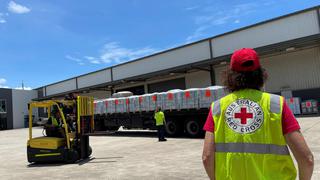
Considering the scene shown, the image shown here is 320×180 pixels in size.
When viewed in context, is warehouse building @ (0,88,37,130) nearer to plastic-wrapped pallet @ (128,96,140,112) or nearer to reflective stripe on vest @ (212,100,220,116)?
plastic-wrapped pallet @ (128,96,140,112)

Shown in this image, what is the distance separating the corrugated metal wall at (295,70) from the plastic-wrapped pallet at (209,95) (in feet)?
29.1

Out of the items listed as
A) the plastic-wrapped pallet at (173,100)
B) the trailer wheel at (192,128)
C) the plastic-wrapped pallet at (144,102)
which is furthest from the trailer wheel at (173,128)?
the plastic-wrapped pallet at (144,102)

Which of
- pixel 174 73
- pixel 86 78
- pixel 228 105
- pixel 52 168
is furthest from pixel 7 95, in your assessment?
pixel 228 105

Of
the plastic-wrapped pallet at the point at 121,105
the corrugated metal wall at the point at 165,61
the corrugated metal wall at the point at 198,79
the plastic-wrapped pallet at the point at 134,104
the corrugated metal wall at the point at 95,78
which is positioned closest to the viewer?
the plastic-wrapped pallet at the point at 134,104

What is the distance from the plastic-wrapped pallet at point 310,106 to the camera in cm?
→ 2469

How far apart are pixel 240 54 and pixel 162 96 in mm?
18330

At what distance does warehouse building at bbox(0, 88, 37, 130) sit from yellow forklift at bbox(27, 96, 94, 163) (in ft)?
144

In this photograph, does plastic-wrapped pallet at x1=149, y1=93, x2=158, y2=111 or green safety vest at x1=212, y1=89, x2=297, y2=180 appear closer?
green safety vest at x1=212, y1=89, x2=297, y2=180

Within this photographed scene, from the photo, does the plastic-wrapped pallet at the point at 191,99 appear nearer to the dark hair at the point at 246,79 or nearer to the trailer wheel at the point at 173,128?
the trailer wheel at the point at 173,128

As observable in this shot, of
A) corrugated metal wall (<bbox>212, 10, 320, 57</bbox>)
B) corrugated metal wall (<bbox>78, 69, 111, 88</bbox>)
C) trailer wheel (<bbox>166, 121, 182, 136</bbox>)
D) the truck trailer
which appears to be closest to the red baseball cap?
the truck trailer

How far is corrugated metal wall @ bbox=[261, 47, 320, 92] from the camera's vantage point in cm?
2520

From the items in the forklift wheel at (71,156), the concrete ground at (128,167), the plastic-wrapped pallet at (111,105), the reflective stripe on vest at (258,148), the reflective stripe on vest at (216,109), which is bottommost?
the concrete ground at (128,167)

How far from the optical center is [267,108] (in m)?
2.29

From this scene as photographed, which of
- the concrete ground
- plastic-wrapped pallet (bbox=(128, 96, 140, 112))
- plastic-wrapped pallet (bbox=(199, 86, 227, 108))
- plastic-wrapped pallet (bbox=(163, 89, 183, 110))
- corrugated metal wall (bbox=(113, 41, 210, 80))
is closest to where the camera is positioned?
the concrete ground
